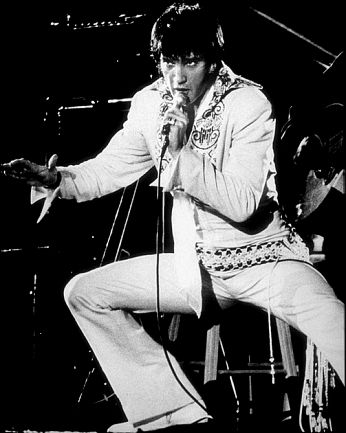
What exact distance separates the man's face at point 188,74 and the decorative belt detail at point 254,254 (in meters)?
0.69

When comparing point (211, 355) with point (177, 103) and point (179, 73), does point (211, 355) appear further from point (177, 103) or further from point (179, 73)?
point (179, 73)

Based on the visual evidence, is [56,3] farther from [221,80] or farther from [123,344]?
[123,344]

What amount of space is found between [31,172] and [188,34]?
93cm

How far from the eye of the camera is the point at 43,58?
349 cm

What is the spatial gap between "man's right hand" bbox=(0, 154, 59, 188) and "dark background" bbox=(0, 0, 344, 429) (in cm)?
95

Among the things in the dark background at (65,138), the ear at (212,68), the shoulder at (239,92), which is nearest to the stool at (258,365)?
the dark background at (65,138)

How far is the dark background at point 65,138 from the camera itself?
3.19 m

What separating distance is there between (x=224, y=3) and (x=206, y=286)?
5.80ft

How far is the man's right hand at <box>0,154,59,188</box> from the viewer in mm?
2217

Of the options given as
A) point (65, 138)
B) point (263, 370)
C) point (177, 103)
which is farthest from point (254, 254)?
point (65, 138)

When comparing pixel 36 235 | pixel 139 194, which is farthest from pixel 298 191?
pixel 36 235

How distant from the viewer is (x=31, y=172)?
2291 mm

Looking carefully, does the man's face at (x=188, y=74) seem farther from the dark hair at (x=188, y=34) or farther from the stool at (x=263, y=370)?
the stool at (x=263, y=370)

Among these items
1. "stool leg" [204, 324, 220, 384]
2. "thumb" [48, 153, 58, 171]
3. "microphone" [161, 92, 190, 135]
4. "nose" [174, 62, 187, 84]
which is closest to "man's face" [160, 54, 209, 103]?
"nose" [174, 62, 187, 84]
